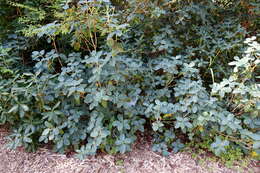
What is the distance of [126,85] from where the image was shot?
1.99 meters

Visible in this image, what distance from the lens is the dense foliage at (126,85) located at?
1775mm

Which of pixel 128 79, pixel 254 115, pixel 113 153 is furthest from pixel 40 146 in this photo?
pixel 254 115

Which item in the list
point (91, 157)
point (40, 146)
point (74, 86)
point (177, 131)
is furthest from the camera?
point (177, 131)

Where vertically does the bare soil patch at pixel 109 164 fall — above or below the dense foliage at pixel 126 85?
below

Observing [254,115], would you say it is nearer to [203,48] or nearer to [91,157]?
[203,48]

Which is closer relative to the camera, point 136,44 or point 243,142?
point 243,142

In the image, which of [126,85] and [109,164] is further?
[126,85]

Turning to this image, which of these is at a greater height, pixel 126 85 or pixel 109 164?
pixel 126 85

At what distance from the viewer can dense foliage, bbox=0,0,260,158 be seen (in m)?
1.78

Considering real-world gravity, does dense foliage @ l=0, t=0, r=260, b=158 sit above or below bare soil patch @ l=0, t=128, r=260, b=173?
above

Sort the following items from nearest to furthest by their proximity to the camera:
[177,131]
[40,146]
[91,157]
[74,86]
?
[74,86] → [91,157] → [40,146] → [177,131]

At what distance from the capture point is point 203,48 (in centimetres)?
232

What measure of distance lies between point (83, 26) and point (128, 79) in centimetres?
62

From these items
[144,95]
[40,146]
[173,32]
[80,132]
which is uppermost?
[173,32]
